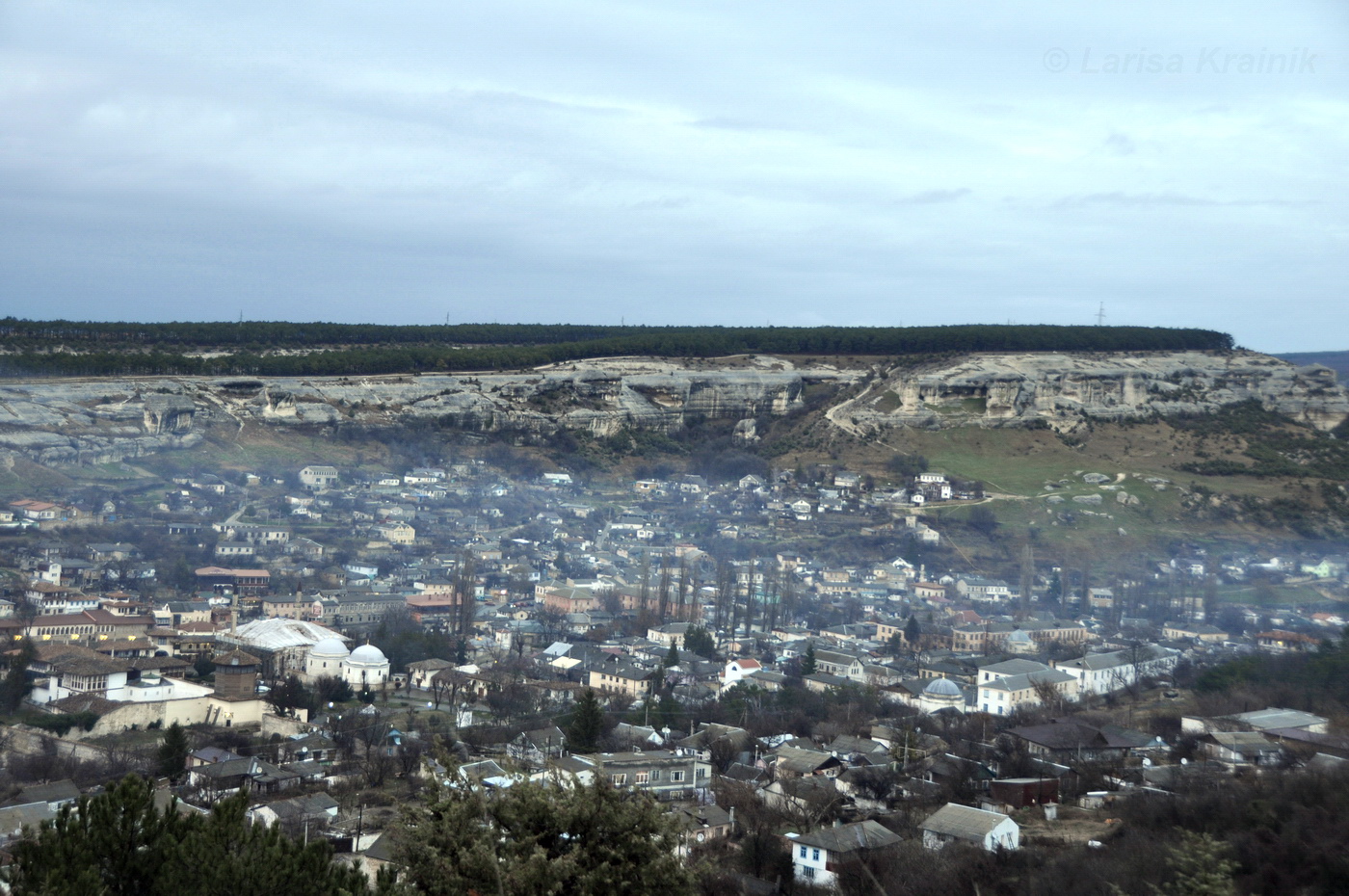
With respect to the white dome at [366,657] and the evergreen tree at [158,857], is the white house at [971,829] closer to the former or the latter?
the evergreen tree at [158,857]

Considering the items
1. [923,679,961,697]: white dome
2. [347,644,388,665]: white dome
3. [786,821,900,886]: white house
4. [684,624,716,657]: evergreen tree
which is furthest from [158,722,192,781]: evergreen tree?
[923,679,961,697]: white dome

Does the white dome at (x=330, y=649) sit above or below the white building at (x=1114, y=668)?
above

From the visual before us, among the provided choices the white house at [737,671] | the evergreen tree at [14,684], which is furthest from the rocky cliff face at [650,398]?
the white house at [737,671]

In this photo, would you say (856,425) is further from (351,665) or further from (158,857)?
(158,857)

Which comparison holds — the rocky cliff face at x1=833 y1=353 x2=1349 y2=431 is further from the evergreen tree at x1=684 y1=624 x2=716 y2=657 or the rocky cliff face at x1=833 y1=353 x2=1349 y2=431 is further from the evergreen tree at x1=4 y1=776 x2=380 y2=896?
the evergreen tree at x1=4 y1=776 x2=380 y2=896

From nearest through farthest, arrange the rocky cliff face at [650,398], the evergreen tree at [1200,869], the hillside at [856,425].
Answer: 1. the evergreen tree at [1200,869]
2. the rocky cliff face at [650,398]
3. the hillside at [856,425]

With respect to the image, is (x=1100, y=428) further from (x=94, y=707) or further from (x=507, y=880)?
(x=507, y=880)
